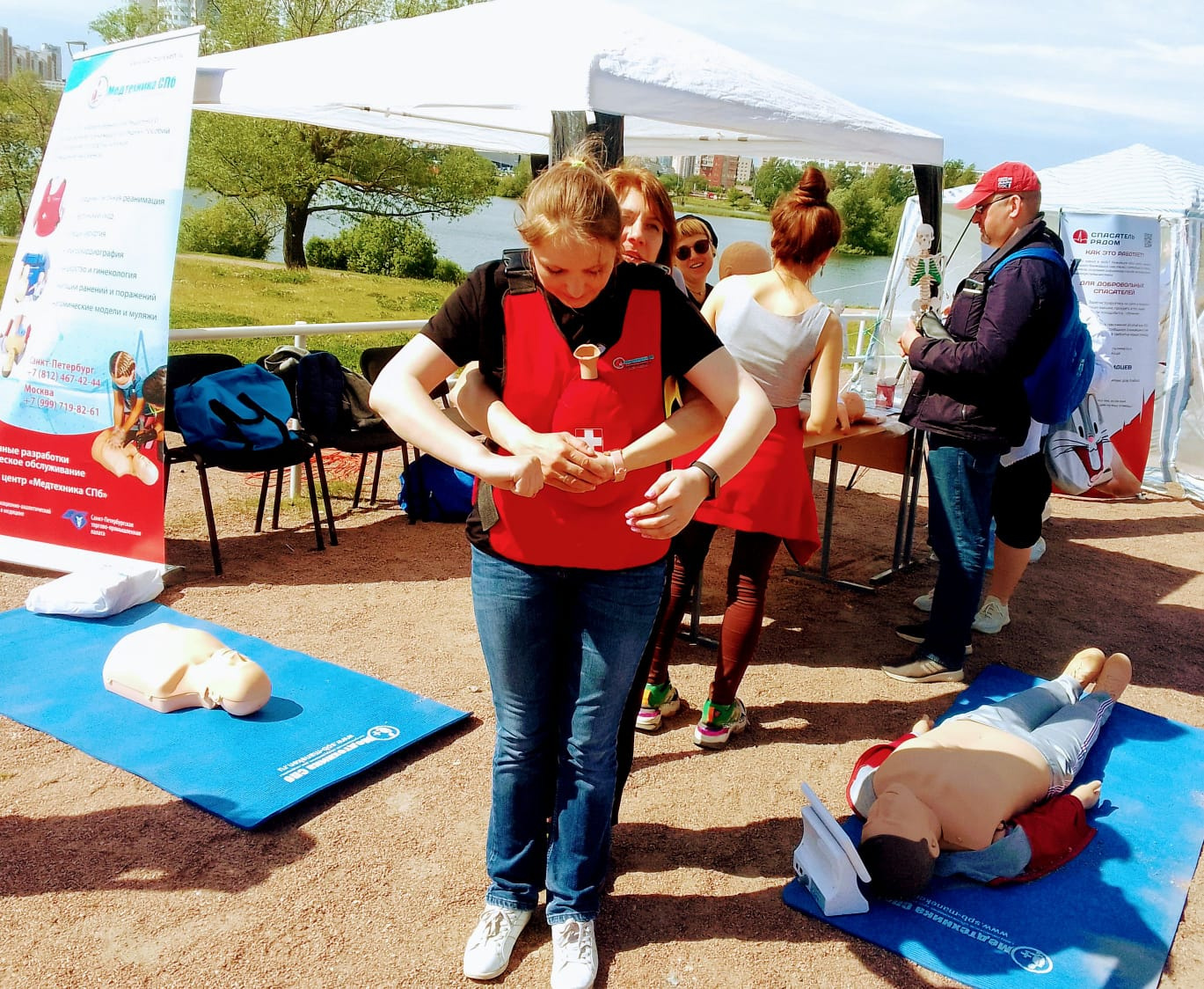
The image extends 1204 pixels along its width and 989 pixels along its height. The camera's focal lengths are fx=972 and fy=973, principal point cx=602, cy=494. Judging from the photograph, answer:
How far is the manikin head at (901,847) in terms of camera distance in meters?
2.57

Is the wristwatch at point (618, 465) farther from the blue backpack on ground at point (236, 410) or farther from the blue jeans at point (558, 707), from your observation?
the blue backpack on ground at point (236, 410)

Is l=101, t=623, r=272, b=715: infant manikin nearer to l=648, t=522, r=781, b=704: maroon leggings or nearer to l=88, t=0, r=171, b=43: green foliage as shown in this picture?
l=648, t=522, r=781, b=704: maroon leggings

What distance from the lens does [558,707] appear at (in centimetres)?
222

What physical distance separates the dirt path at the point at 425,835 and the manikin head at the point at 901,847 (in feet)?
0.63

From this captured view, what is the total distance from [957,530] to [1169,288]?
6322 millimetres

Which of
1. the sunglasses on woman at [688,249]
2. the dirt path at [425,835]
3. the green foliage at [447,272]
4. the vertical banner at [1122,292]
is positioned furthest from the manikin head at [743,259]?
the green foliage at [447,272]

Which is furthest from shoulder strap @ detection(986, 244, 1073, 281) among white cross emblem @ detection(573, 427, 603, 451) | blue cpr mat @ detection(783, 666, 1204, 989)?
white cross emblem @ detection(573, 427, 603, 451)

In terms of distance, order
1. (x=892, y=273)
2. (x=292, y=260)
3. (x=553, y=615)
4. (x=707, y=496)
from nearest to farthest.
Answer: (x=707, y=496) < (x=553, y=615) < (x=892, y=273) < (x=292, y=260)

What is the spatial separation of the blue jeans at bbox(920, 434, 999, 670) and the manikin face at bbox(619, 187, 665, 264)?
70.8 inches

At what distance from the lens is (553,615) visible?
2082 mm

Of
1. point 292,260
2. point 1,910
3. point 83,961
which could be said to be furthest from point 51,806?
point 292,260

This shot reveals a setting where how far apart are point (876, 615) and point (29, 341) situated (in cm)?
443

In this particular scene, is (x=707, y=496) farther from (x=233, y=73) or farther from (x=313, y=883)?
(x=233, y=73)

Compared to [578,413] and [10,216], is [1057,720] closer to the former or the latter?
[578,413]
